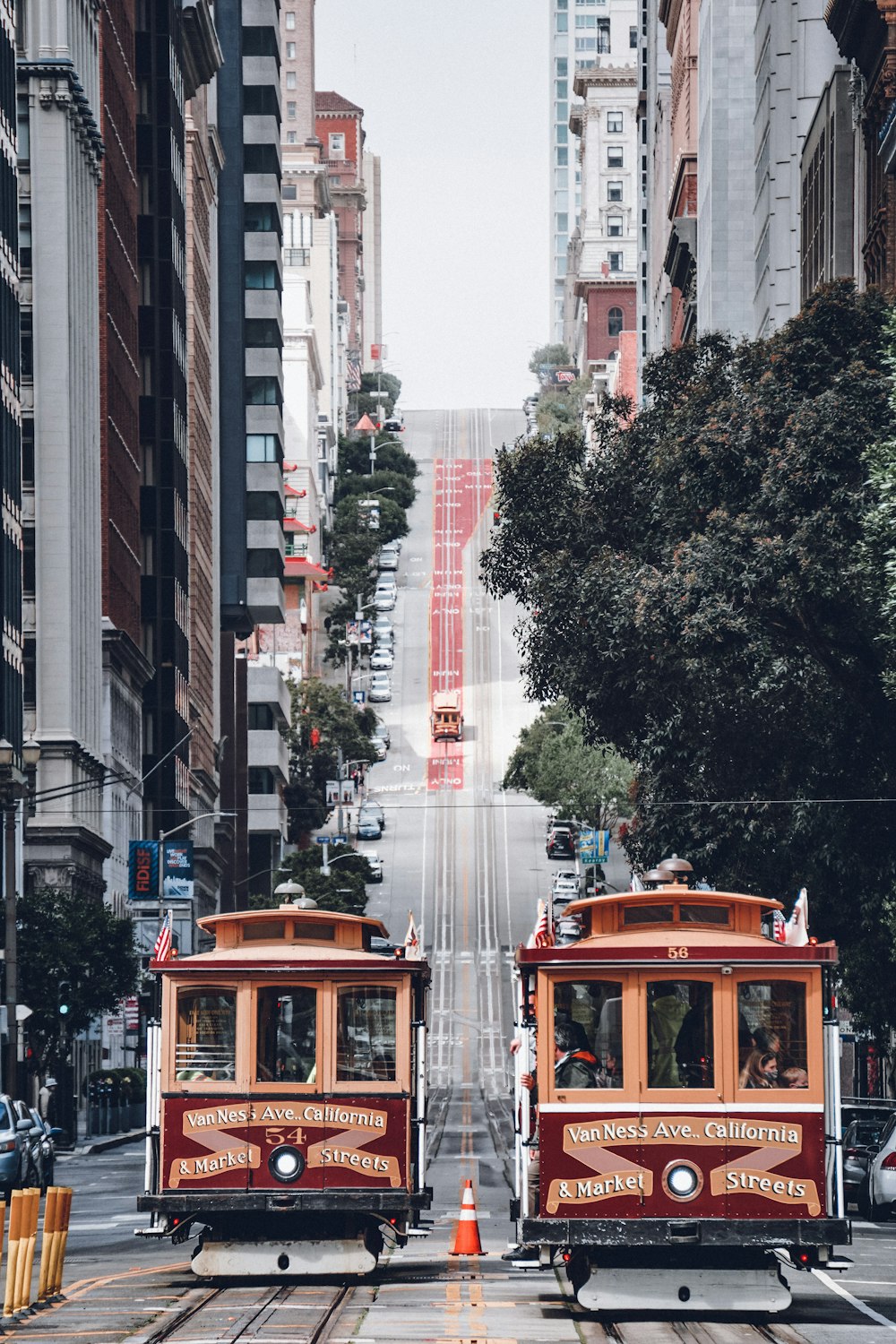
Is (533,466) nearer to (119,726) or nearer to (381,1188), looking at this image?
(381,1188)

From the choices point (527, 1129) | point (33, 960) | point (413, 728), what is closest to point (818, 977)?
point (527, 1129)

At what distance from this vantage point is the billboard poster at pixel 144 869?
78.8 meters

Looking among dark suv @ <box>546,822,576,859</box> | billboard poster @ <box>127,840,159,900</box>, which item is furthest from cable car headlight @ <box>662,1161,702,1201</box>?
dark suv @ <box>546,822,576,859</box>

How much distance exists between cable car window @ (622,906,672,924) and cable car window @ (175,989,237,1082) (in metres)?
4.07

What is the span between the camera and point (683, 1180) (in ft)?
67.7

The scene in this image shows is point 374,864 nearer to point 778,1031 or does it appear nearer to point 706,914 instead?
point 706,914

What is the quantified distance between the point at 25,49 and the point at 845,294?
4478 cm

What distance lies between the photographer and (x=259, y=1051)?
76.7 feet

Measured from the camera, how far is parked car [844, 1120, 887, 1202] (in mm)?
36812

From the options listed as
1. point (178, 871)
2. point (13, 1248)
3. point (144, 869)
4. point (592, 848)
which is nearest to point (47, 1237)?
point (13, 1248)

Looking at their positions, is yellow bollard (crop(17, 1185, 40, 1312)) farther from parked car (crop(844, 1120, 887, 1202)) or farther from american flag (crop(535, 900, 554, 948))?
parked car (crop(844, 1120, 887, 1202))

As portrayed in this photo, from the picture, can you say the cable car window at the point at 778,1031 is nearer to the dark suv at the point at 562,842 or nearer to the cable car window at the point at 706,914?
the cable car window at the point at 706,914

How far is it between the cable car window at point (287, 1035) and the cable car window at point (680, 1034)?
381 cm

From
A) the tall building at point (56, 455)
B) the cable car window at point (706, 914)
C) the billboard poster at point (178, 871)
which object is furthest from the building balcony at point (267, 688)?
the cable car window at point (706, 914)
